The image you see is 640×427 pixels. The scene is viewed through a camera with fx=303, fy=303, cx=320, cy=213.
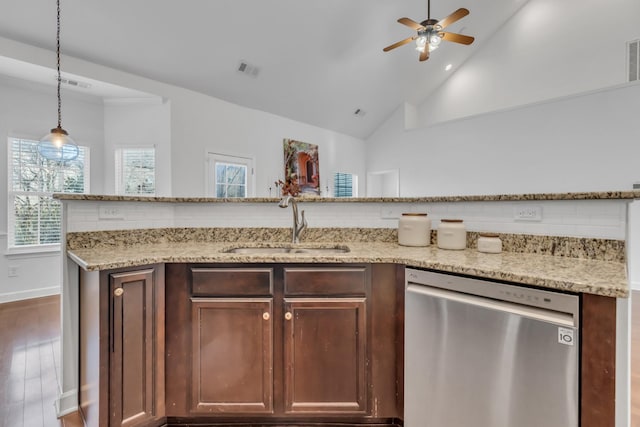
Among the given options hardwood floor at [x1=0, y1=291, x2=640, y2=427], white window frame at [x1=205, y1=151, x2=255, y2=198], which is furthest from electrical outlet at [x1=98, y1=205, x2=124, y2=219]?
white window frame at [x1=205, y1=151, x2=255, y2=198]

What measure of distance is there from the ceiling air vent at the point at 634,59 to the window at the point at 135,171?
684 centimetres

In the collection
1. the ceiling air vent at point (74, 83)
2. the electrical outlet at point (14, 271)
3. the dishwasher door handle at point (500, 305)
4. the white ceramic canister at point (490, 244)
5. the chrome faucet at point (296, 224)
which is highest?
the ceiling air vent at point (74, 83)

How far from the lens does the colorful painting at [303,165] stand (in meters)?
5.53

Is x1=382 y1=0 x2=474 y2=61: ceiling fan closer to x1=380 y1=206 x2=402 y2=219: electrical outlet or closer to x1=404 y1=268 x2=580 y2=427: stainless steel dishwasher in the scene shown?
x1=380 y1=206 x2=402 y2=219: electrical outlet

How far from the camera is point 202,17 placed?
333cm

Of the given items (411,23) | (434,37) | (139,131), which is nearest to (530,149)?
(434,37)

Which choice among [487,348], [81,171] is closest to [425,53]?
[487,348]

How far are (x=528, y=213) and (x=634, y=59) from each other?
15.7 feet

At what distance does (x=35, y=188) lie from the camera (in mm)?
4027

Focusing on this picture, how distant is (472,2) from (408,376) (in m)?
5.31

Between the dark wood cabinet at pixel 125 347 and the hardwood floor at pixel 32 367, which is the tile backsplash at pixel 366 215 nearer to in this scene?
the dark wood cabinet at pixel 125 347

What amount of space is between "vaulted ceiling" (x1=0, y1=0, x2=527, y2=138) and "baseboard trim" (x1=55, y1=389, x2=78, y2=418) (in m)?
3.29

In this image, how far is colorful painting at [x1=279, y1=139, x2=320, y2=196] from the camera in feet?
18.1

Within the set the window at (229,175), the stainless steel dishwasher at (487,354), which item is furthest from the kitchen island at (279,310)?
the window at (229,175)
